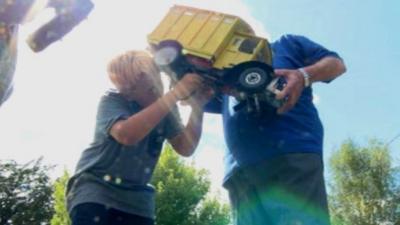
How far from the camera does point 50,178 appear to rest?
2973 centimetres

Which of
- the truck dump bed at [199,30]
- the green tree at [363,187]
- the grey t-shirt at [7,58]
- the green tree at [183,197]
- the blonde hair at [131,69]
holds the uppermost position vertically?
the grey t-shirt at [7,58]

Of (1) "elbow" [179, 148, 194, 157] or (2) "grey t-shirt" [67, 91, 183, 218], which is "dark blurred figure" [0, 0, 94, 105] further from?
(1) "elbow" [179, 148, 194, 157]

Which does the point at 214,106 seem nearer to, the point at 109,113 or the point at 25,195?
the point at 109,113

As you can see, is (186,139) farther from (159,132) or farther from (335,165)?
(335,165)

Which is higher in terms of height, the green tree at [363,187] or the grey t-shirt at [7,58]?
the grey t-shirt at [7,58]

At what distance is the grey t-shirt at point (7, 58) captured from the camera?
1.62 meters

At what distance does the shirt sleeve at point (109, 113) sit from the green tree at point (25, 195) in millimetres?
26985

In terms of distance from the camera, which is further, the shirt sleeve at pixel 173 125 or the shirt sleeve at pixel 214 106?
the shirt sleeve at pixel 214 106

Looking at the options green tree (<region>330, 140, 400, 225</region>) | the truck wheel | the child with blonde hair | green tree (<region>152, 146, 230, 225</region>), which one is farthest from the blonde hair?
green tree (<region>330, 140, 400, 225</region>)

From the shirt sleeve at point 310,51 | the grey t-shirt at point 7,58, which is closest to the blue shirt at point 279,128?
the shirt sleeve at point 310,51

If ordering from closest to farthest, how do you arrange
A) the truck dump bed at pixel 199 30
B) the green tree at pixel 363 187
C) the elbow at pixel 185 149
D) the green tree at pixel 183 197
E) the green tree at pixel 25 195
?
the truck dump bed at pixel 199 30 < the elbow at pixel 185 149 < the green tree at pixel 183 197 < the green tree at pixel 363 187 < the green tree at pixel 25 195

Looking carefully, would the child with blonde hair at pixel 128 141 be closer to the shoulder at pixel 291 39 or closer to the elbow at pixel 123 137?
the elbow at pixel 123 137

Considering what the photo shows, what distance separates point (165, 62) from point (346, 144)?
77.2 ft

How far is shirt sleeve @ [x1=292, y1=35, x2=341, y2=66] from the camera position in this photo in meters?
2.56
